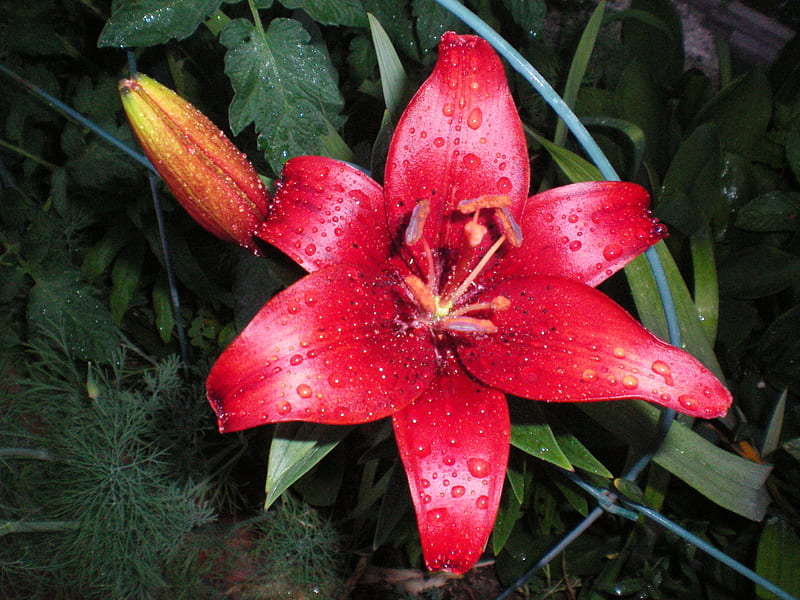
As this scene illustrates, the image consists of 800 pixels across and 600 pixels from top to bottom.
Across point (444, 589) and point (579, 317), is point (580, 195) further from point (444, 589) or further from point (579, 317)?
point (444, 589)

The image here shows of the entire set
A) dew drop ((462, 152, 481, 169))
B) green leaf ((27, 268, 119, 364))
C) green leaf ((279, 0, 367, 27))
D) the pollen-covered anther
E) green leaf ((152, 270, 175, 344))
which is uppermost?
green leaf ((279, 0, 367, 27))

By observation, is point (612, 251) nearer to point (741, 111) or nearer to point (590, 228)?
point (590, 228)

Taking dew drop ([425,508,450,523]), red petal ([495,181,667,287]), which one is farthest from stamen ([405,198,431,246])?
dew drop ([425,508,450,523])

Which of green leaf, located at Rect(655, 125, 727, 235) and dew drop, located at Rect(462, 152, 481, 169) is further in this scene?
green leaf, located at Rect(655, 125, 727, 235)

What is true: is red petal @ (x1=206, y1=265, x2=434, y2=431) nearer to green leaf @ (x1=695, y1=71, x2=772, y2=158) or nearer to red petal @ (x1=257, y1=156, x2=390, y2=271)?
red petal @ (x1=257, y1=156, x2=390, y2=271)

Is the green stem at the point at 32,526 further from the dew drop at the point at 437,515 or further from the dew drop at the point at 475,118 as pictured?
the dew drop at the point at 475,118

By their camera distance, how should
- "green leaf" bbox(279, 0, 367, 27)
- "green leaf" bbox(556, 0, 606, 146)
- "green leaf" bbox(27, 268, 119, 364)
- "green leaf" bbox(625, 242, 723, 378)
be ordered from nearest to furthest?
"green leaf" bbox(279, 0, 367, 27), "green leaf" bbox(625, 242, 723, 378), "green leaf" bbox(556, 0, 606, 146), "green leaf" bbox(27, 268, 119, 364)
